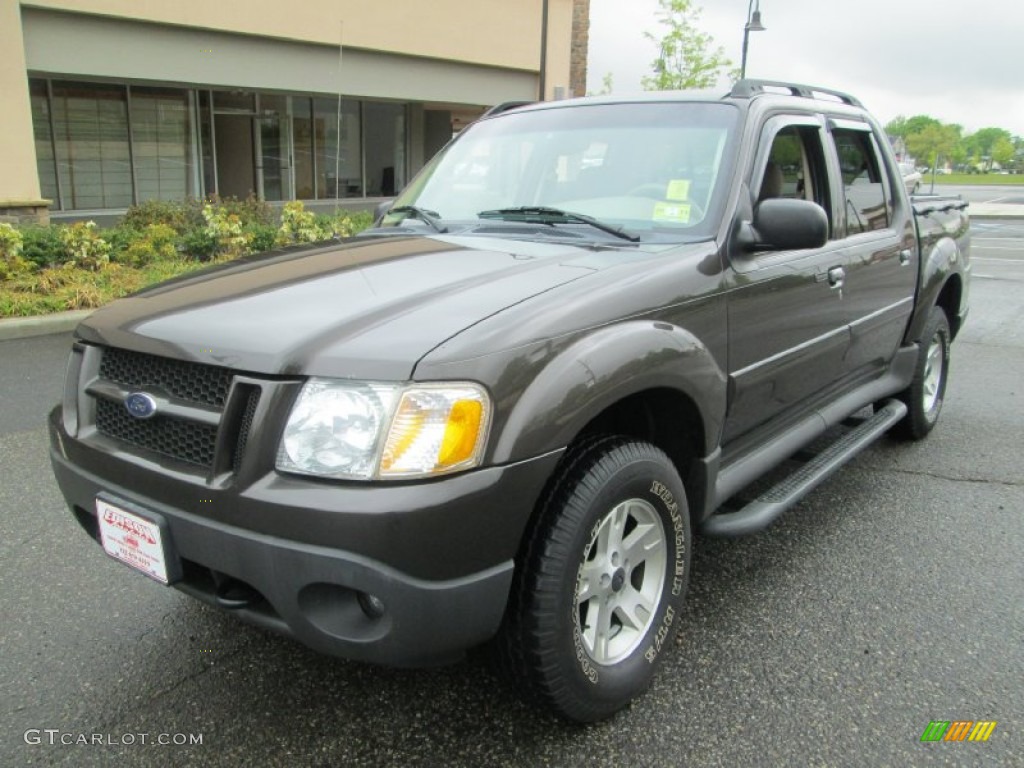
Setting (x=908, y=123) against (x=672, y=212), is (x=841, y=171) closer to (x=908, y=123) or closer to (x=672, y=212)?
(x=672, y=212)

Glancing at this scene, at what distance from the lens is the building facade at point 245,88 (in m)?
11.9

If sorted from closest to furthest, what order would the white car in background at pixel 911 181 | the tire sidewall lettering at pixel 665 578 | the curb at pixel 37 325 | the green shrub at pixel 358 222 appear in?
the tire sidewall lettering at pixel 665 578, the white car in background at pixel 911 181, the curb at pixel 37 325, the green shrub at pixel 358 222

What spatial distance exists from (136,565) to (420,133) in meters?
19.1

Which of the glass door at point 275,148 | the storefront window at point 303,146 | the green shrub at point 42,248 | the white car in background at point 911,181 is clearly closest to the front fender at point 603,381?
the white car in background at point 911,181

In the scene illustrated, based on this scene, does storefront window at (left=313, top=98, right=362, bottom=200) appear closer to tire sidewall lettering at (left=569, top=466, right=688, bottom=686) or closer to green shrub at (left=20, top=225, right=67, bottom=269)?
green shrub at (left=20, top=225, right=67, bottom=269)

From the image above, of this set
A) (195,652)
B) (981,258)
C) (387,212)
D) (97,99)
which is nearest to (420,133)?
(97,99)

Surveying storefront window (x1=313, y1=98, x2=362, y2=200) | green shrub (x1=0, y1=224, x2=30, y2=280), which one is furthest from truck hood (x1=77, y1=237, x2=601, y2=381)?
storefront window (x1=313, y1=98, x2=362, y2=200)

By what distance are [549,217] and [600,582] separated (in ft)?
4.64

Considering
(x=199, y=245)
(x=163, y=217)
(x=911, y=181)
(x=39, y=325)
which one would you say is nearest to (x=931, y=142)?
(x=911, y=181)

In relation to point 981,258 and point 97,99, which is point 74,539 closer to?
point 97,99

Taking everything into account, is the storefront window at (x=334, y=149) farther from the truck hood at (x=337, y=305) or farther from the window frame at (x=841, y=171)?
the truck hood at (x=337, y=305)

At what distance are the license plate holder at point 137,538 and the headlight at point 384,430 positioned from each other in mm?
441

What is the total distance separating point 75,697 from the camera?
8.12 feet

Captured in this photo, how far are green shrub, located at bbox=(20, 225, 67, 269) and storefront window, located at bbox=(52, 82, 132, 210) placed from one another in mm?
6568
